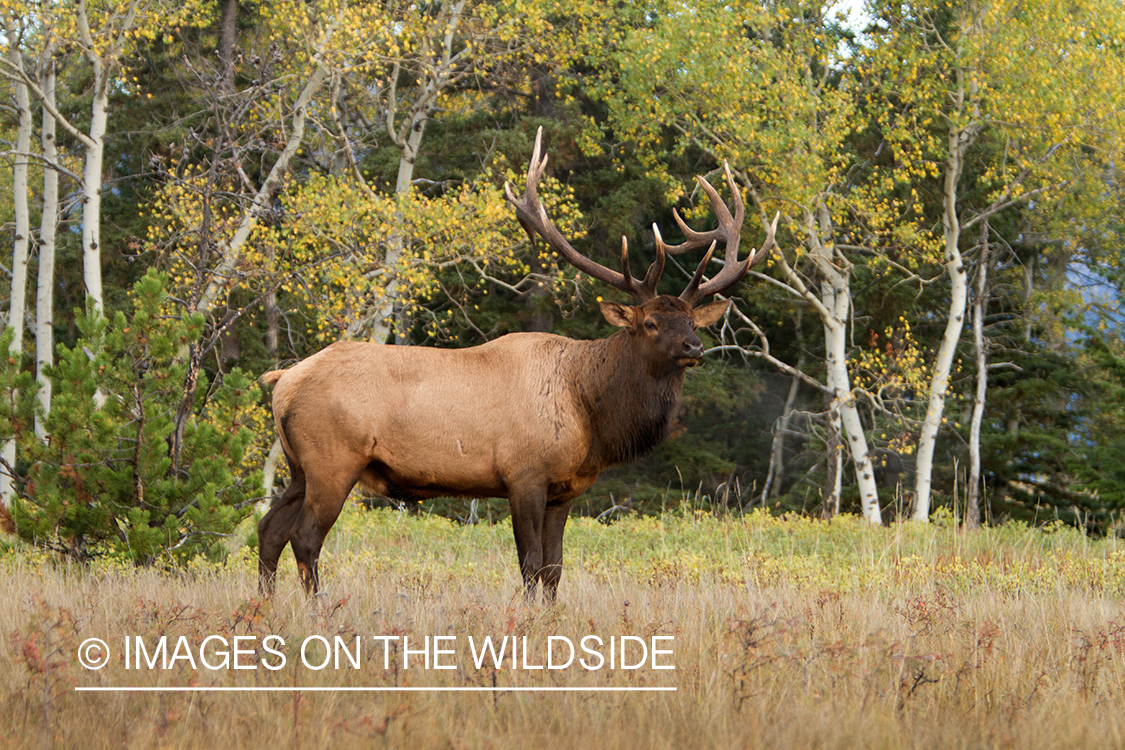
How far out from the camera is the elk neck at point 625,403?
251 inches

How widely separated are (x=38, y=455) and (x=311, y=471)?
2361mm

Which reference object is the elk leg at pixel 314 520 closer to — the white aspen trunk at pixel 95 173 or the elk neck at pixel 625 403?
the elk neck at pixel 625 403

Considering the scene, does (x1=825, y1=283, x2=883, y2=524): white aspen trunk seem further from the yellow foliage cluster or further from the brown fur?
the brown fur

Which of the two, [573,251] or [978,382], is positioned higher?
[573,251]

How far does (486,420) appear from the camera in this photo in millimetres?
6168

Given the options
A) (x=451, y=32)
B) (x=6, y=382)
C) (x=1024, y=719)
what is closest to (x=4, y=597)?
(x=6, y=382)

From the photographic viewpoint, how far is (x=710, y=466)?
2180 cm

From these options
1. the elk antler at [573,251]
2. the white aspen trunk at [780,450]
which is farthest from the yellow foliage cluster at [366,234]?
the white aspen trunk at [780,450]

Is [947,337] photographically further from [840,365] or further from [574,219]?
[574,219]

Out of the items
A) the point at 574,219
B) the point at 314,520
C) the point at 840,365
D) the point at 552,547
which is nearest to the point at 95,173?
the point at 574,219

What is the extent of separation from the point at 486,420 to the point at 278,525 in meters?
1.36

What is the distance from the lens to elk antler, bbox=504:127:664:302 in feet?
21.2

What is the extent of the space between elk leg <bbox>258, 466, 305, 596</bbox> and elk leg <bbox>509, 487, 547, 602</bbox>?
4.19 feet

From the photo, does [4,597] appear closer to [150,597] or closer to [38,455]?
[150,597]
